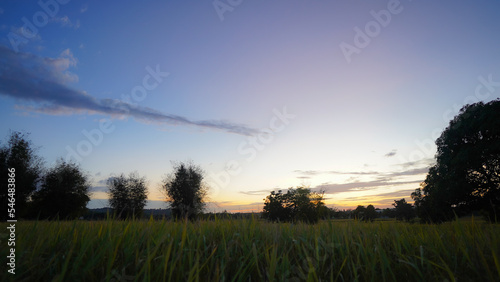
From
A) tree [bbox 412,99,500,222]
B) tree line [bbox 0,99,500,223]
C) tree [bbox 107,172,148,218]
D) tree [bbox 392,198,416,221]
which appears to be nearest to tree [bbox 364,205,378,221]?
tree line [bbox 0,99,500,223]

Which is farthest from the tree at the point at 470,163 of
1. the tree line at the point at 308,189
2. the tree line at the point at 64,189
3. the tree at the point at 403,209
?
the tree at the point at 403,209

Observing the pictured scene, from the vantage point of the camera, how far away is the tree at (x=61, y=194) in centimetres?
4306

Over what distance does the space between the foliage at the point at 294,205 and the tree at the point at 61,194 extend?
32940 mm

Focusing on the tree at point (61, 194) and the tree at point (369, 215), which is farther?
the tree at point (61, 194)

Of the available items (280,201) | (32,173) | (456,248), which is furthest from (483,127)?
(32,173)

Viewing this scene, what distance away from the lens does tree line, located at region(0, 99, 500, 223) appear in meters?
30.8

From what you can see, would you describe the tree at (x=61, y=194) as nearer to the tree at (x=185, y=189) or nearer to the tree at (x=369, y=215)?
the tree at (x=185, y=189)

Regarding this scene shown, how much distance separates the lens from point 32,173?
38.8 meters

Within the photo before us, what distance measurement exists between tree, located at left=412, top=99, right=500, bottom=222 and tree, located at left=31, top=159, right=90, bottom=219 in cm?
5338

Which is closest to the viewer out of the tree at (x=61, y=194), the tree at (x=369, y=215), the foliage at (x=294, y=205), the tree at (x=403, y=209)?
the tree at (x=369, y=215)

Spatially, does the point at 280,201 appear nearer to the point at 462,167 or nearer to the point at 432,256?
the point at 462,167

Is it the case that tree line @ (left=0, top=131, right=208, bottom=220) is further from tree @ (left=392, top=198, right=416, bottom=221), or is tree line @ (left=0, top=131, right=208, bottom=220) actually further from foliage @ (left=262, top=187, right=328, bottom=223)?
tree @ (left=392, top=198, right=416, bottom=221)

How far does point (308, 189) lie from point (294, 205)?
3591mm

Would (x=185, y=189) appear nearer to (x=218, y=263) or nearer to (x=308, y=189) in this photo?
(x=308, y=189)
